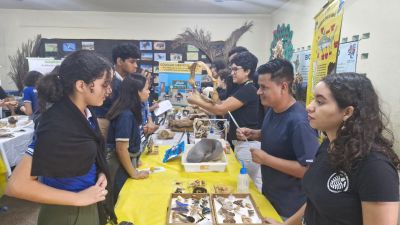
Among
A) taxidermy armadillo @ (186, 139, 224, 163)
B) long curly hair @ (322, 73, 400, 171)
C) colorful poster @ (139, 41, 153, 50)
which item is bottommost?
taxidermy armadillo @ (186, 139, 224, 163)

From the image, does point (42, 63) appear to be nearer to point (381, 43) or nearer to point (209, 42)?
point (209, 42)

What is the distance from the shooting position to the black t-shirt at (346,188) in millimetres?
736

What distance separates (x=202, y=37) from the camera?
6.07 meters

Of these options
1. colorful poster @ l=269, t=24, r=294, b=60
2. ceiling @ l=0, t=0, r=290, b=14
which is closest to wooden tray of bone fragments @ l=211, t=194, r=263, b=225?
colorful poster @ l=269, t=24, r=294, b=60

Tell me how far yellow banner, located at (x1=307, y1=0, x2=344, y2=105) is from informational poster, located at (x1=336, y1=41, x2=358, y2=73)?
1.36ft

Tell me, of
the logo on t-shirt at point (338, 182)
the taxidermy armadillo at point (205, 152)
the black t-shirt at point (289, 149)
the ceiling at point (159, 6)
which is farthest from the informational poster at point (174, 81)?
the logo on t-shirt at point (338, 182)

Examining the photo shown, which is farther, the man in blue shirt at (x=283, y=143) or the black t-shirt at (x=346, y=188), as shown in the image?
the man in blue shirt at (x=283, y=143)

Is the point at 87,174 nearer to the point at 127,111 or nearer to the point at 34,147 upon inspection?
the point at 34,147

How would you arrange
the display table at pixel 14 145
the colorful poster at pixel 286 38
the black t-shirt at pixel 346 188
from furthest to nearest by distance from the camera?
the colorful poster at pixel 286 38 → the display table at pixel 14 145 → the black t-shirt at pixel 346 188

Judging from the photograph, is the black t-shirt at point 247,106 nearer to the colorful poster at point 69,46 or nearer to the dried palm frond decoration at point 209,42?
the dried palm frond decoration at point 209,42

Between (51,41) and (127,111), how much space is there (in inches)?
209

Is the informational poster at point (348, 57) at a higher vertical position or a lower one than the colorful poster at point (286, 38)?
lower

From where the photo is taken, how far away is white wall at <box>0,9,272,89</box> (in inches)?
232

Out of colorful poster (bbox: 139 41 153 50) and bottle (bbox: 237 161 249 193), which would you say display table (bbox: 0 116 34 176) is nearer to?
bottle (bbox: 237 161 249 193)
